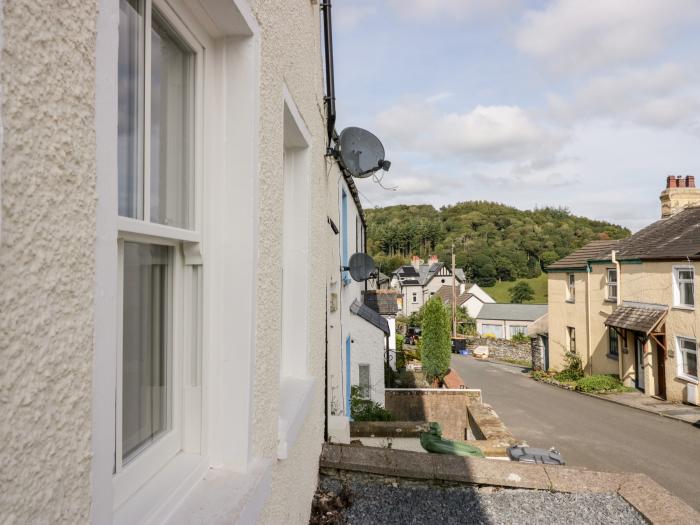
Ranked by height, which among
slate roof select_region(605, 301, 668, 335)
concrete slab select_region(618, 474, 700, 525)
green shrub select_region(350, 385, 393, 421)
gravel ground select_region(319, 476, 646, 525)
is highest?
slate roof select_region(605, 301, 668, 335)

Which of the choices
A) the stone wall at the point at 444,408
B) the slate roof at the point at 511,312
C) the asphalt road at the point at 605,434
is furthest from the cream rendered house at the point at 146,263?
the slate roof at the point at 511,312

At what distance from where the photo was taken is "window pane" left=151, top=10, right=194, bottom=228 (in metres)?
1.47

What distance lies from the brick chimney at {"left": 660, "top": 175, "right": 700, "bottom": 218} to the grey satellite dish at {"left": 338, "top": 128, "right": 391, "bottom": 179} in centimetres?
2048

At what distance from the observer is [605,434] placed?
42.0 feet

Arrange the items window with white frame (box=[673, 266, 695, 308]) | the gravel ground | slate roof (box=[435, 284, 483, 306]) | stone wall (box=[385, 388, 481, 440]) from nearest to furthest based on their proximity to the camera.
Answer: the gravel ground, stone wall (box=[385, 388, 481, 440]), window with white frame (box=[673, 266, 695, 308]), slate roof (box=[435, 284, 483, 306])

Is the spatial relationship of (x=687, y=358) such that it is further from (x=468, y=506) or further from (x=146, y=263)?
(x=146, y=263)

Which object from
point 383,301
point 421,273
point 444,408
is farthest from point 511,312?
point 444,408

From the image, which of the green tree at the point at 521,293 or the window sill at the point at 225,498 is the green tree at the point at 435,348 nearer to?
the window sill at the point at 225,498

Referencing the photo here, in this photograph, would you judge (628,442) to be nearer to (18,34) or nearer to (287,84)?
(287,84)

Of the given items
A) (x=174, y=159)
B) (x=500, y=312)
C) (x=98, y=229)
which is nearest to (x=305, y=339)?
(x=174, y=159)

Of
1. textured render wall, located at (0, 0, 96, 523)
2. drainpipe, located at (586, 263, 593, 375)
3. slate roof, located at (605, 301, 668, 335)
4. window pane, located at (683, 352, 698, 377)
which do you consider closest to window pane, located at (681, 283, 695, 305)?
slate roof, located at (605, 301, 668, 335)

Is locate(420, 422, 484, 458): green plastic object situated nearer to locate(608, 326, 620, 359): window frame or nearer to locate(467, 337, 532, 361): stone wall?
locate(608, 326, 620, 359): window frame

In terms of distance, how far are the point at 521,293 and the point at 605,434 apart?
5120 cm

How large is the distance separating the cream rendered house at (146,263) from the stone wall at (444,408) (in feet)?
34.7
